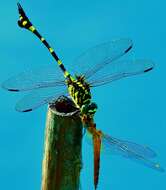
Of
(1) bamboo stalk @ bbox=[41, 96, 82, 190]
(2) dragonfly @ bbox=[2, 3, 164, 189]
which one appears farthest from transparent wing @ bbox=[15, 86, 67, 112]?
(1) bamboo stalk @ bbox=[41, 96, 82, 190]

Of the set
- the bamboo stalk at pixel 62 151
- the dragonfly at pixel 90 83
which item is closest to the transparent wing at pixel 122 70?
the dragonfly at pixel 90 83

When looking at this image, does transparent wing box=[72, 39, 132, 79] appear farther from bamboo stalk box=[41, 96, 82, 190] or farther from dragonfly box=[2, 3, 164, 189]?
bamboo stalk box=[41, 96, 82, 190]

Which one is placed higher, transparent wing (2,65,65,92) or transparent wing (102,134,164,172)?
transparent wing (2,65,65,92)

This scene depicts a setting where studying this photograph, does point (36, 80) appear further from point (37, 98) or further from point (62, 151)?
point (62, 151)

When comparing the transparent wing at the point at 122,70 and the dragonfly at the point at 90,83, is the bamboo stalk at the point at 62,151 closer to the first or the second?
the dragonfly at the point at 90,83

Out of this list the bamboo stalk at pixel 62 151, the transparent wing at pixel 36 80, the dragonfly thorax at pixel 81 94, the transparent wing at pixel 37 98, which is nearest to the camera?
the bamboo stalk at pixel 62 151

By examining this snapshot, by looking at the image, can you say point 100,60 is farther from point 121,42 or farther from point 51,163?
point 51,163

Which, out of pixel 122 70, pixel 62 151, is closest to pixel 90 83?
pixel 122 70
